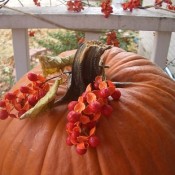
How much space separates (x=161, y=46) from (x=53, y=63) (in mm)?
755

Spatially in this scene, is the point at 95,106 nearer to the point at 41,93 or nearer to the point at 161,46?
the point at 41,93

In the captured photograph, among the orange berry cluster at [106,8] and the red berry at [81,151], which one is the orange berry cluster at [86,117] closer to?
the red berry at [81,151]

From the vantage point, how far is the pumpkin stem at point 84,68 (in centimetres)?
62

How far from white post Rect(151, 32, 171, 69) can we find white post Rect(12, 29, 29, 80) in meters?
0.53

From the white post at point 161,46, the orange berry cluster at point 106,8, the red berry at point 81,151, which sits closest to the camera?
the red berry at point 81,151

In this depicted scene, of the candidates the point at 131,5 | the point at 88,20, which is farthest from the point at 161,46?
the point at 88,20

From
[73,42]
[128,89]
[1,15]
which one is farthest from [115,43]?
[73,42]

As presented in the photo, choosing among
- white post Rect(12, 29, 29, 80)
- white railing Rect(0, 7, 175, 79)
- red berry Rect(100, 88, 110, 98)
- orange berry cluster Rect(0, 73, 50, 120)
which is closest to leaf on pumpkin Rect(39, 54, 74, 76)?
orange berry cluster Rect(0, 73, 50, 120)

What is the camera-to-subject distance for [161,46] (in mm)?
1280

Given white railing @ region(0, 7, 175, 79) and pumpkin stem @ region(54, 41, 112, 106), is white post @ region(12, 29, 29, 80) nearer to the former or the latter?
white railing @ region(0, 7, 175, 79)

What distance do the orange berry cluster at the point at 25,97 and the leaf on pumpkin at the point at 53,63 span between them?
3cm

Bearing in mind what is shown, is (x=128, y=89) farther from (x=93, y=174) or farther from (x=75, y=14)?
(x=75, y=14)

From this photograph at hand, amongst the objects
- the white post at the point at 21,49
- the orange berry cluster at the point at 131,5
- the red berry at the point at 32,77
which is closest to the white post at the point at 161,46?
the orange berry cluster at the point at 131,5

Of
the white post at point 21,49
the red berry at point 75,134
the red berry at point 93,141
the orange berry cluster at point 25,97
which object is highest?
the orange berry cluster at point 25,97
